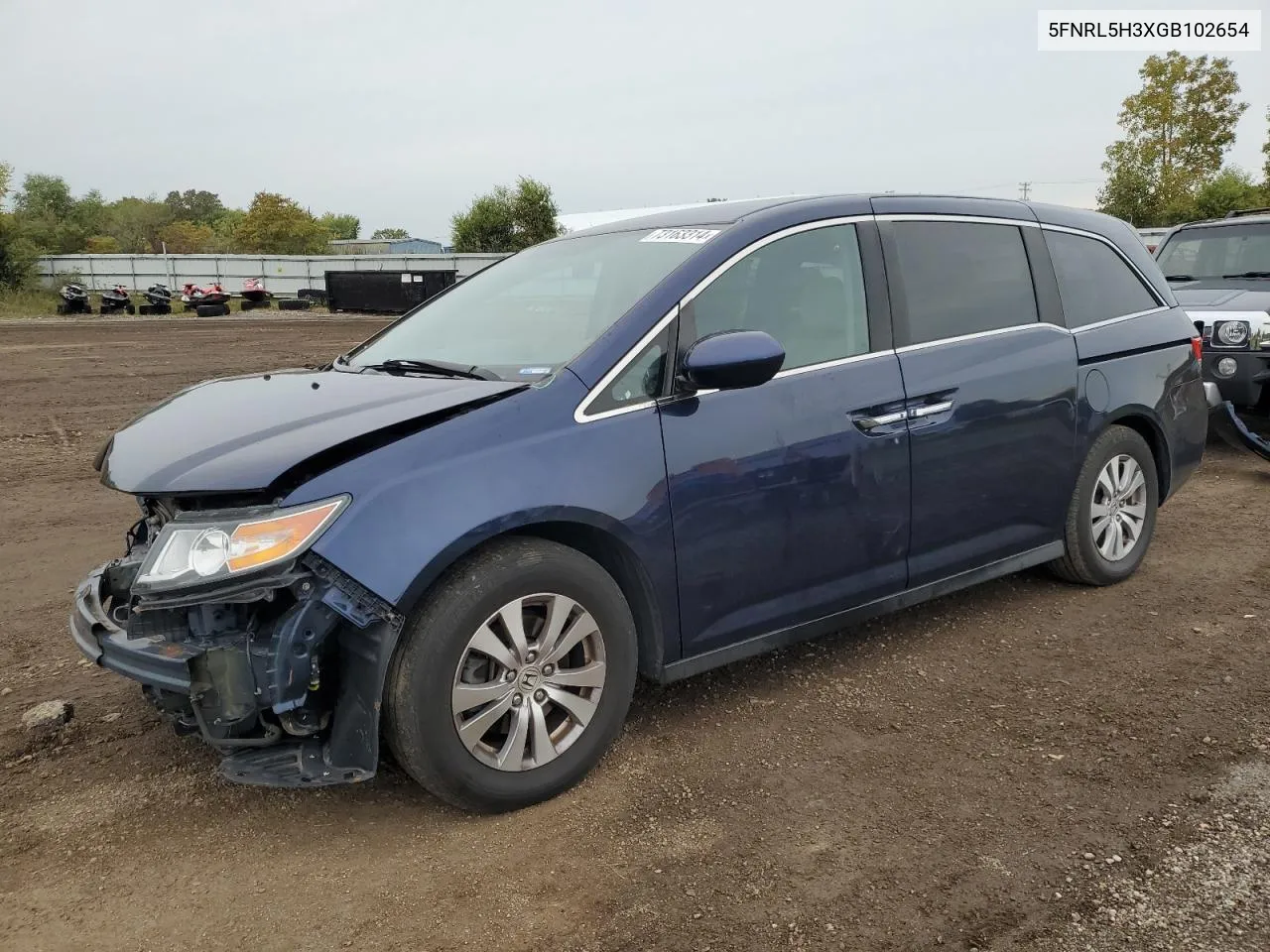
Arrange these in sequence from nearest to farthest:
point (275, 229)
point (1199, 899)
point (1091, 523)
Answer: point (1199, 899) → point (1091, 523) → point (275, 229)

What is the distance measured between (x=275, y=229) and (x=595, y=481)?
250 ft

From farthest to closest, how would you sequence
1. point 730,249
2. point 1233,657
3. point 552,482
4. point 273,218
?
point 273,218 < point 1233,657 < point 730,249 < point 552,482

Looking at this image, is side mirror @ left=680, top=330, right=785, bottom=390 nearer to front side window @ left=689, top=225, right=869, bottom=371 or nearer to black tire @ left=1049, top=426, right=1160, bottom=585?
front side window @ left=689, top=225, right=869, bottom=371

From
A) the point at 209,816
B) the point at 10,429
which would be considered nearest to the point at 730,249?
the point at 209,816

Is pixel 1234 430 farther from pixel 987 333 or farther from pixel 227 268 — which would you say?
pixel 227 268

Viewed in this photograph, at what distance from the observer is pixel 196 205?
10831 cm

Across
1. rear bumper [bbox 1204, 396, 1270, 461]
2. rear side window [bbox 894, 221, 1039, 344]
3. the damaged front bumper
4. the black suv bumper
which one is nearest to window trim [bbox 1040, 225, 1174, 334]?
rear side window [bbox 894, 221, 1039, 344]

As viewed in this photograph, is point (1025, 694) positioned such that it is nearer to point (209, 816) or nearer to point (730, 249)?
point (730, 249)

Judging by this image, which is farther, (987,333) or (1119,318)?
(1119,318)

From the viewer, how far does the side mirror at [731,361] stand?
121 inches

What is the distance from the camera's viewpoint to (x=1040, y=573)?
4.94 meters

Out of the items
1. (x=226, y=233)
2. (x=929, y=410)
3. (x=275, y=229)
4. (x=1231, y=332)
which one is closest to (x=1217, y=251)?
(x=1231, y=332)

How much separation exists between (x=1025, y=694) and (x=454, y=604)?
7.38 ft

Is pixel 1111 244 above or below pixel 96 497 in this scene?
above
